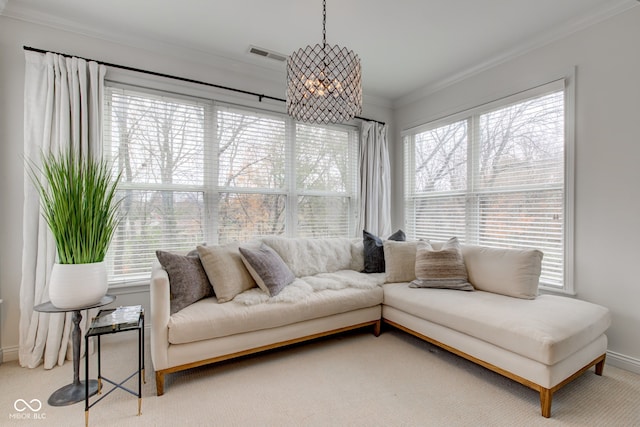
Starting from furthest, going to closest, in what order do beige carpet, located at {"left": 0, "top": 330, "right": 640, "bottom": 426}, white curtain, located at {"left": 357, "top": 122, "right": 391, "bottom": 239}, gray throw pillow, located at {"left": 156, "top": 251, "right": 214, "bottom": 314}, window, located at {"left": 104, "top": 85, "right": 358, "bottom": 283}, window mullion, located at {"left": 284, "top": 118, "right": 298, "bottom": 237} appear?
white curtain, located at {"left": 357, "top": 122, "right": 391, "bottom": 239} < window mullion, located at {"left": 284, "top": 118, "right": 298, "bottom": 237} < window, located at {"left": 104, "top": 85, "right": 358, "bottom": 283} < gray throw pillow, located at {"left": 156, "top": 251, "right": 214, "bottom": 314} < beige carpet, located at {"left": 0, "top": 330, "right": 640, "bottom": 426}

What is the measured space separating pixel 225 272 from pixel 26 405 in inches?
53.8

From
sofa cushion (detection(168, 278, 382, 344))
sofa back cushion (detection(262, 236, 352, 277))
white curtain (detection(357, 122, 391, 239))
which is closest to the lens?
sofa cushion (detection(168, 278, 382, 344))

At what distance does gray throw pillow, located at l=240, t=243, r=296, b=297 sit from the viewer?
2.54 metres

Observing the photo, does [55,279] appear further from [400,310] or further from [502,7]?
[502,7]

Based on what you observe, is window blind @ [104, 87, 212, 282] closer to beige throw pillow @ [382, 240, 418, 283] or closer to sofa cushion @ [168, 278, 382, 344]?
sofa cushion @ [168, 278, 382, 344]

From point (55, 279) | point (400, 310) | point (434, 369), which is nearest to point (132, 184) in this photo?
point (55, 279)

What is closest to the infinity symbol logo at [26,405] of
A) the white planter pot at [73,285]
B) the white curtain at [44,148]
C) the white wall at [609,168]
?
the white curtain at [44,148]

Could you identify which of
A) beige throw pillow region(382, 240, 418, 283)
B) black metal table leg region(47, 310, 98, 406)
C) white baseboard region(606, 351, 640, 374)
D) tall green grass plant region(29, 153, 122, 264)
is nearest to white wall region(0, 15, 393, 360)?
tall green grass plant region(29, 153, 122, 264)

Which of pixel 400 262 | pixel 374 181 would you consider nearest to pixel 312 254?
pixel 400 262

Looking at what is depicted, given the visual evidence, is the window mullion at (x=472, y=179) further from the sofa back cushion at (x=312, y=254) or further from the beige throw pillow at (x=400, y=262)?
the sofa back cushion at (x=312, y=254)

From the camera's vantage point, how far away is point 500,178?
3.20 m

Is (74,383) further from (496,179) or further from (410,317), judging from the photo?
(496,179)

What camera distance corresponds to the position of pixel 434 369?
7.56 feet

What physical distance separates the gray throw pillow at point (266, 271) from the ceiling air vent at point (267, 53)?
194 cm
